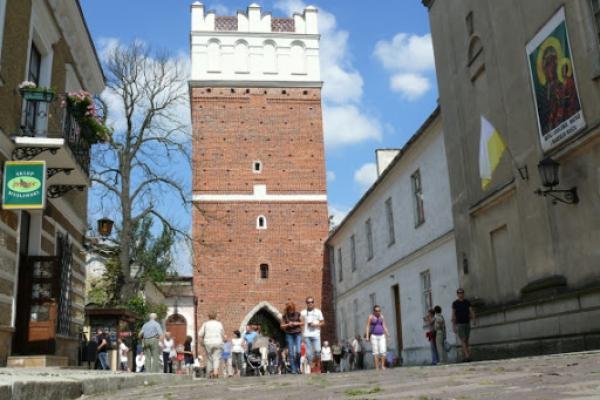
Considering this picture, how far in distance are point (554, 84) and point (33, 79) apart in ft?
28.5

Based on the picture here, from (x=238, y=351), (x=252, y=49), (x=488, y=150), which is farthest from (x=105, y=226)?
(x=252, y=49)

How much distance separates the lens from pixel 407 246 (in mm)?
20781

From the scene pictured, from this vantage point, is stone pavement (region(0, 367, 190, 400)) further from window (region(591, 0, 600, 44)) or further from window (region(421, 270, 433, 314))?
→ window (region(421, 270, 433, 314))

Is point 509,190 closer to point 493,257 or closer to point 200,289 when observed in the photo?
point 493,257

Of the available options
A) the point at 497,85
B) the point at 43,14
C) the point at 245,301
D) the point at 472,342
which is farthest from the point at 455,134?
the point at 245,301

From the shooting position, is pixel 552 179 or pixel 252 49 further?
pixel 252 49

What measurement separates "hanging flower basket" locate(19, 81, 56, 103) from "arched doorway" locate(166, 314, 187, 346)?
85.8 ft

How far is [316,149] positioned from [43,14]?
23.5 metres

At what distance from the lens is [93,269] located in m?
35.6

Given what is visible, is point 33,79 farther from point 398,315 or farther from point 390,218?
point 398,315

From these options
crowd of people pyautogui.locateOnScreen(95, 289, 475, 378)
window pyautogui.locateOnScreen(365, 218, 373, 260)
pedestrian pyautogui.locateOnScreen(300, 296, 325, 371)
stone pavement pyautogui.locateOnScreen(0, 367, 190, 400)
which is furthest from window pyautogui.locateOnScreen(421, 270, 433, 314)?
stone pavement pyautogui.locateOnScreen(0, 367, 190, 400)

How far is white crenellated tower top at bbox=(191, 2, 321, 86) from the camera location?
34281 millimetres

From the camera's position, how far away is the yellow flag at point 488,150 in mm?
12719

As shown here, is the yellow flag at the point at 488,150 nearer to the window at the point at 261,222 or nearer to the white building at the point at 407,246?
the white building at the point at 407,246
